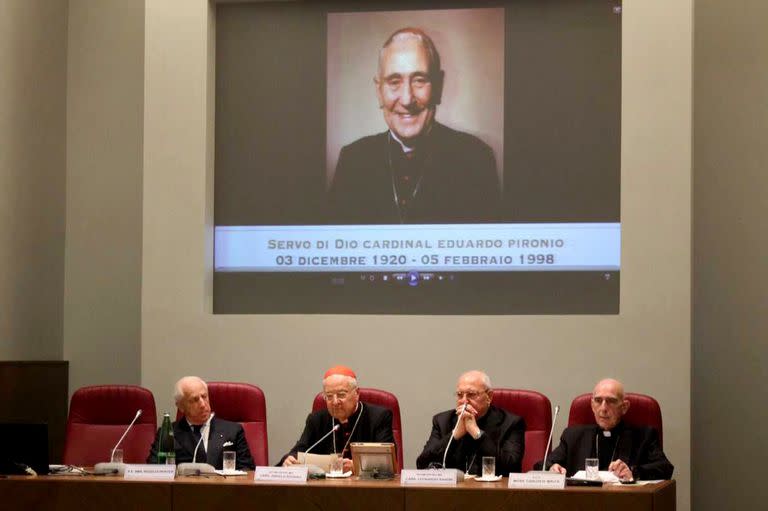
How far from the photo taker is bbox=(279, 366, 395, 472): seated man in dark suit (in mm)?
5781

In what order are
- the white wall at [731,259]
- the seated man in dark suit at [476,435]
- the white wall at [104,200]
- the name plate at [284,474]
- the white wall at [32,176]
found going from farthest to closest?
the white wall at [104,200] → the white wall at [731,259] → the white wall at [32,176] → the seated man in dark suit at [476,435] → the name plate at [284,474]

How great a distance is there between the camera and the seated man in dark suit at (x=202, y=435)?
227 inches

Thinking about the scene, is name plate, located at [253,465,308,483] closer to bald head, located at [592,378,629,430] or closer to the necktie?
the necktie

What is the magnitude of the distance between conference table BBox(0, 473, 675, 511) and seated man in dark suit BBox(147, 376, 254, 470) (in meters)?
0.69

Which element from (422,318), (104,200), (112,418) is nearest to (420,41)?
(422,318)

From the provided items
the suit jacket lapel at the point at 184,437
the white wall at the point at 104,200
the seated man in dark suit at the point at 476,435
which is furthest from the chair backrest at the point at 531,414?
the white wall at the point at 104,200

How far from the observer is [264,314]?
6809 millimetres

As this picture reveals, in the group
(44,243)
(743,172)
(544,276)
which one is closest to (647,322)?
(544,276)

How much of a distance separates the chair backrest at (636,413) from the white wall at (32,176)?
10.7 ft

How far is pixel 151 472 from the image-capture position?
5.00m

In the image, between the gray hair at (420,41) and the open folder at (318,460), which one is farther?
the gray hair at (420,41)

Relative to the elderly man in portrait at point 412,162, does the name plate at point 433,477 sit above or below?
below

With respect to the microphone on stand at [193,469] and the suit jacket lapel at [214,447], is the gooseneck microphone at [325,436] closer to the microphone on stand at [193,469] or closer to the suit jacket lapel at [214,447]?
the suit jacket lapel at [214,447]

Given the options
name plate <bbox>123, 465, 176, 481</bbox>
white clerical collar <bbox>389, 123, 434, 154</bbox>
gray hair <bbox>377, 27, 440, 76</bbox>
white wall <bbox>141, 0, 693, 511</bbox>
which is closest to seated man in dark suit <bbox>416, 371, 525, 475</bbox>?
white wall <bbox>141, 0, 693, 511</bbox>
